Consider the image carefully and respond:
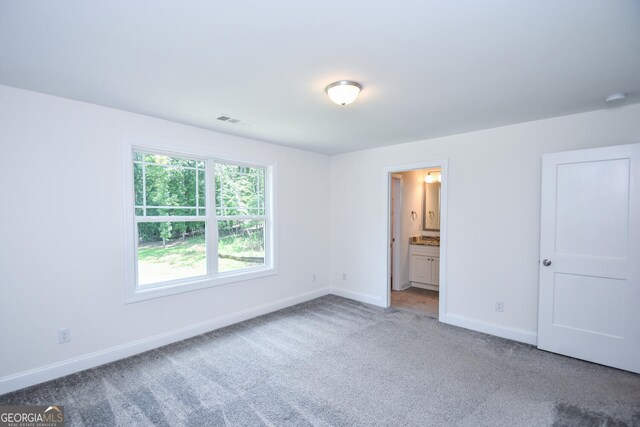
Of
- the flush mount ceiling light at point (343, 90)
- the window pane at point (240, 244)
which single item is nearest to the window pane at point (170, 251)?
the window pane at point (240, 244)

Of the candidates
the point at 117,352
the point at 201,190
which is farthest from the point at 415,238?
the point at 117,352

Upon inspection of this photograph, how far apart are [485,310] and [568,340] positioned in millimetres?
796

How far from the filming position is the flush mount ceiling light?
2.25 m

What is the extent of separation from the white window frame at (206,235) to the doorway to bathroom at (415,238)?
2061 millimetres

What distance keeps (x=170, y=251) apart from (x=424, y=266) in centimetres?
422

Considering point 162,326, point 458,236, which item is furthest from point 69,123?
point 458,236

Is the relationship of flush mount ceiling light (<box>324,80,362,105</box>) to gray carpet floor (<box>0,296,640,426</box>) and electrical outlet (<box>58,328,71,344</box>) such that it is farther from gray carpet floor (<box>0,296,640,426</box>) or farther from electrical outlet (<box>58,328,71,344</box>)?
electrical outlet (<box>58,328,71,344</box>)

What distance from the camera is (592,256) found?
9.25 feet

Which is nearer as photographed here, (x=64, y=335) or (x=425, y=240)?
(x=64, y=335)

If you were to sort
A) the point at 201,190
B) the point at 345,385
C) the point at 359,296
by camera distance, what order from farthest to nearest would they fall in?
the point at 359,296
the point at 201,190
the point at 345,385

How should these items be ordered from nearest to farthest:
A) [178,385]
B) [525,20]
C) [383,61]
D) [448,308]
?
[525,20] < [383,61] < [178,385] < [448,308]

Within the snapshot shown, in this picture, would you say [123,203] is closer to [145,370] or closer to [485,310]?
[145,370]

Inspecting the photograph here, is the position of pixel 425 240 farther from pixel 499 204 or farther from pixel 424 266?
pixel 499 204

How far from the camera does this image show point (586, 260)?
2.85 metres
